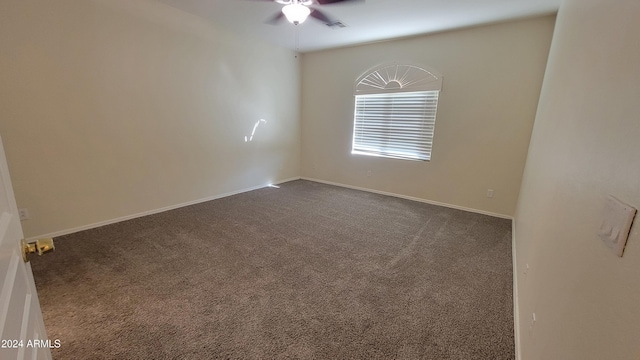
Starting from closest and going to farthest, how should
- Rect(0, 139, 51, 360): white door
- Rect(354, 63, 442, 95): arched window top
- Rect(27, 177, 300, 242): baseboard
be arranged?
Rect(0, 139, 51, 360): white door → Rect(27, 177, 300, 242): baseboard → Rect(354, 63, 442, 95): arched window top

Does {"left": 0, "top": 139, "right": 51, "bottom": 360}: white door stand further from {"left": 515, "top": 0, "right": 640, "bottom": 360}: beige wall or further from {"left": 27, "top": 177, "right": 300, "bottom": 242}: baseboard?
{"left": 27, "top": 177, "right": 300, "bottom": 242}: baseboard

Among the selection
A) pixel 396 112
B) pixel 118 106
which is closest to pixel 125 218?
pixel 118 106

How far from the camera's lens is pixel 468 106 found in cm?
374

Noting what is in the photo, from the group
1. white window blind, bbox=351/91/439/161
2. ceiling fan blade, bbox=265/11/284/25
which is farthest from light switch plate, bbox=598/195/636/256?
white window blind, bbox=351/91/439/161

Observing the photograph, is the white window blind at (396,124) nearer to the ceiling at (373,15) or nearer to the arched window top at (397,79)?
the arched window top at (397,79)

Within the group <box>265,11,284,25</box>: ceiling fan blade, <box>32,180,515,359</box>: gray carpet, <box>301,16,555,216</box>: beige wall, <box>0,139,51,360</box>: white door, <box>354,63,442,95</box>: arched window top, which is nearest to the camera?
<box>0,139,51,360</box>: white door

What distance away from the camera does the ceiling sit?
2.89 metres

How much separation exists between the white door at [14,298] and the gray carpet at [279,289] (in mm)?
940

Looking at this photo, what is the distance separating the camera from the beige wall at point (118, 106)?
98.3 inches

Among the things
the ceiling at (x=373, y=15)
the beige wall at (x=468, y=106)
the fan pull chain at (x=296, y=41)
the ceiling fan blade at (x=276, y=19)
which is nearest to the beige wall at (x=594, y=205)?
the ceiling at (x=373, y=15)

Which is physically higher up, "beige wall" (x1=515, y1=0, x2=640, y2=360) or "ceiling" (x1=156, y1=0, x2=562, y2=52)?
"ceiling" (x1=156, y1=0, x2=562, y2=52)

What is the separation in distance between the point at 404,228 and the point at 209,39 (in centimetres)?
375

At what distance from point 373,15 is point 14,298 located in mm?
3738

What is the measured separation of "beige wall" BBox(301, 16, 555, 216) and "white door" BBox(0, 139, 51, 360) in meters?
4.34
